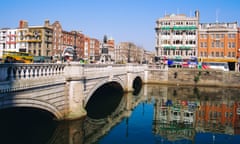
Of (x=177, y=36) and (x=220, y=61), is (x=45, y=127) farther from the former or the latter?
(x=220, y=61)

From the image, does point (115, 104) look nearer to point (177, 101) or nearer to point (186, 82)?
point (177, 101)

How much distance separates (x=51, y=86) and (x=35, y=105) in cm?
221

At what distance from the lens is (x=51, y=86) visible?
1762cm

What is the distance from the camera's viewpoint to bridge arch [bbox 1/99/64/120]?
1373 centimetres

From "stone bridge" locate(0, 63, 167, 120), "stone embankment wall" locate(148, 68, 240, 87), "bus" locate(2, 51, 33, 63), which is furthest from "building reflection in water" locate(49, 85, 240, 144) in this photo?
"stone embankment wall" locate(148, 68, 240, 87)

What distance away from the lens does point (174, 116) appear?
28.2m

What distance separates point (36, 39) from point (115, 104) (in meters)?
50.2

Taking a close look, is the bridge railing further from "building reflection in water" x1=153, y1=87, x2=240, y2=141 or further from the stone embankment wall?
the stone embankment wall

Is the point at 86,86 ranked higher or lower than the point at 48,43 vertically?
lower

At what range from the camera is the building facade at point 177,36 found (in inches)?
2746

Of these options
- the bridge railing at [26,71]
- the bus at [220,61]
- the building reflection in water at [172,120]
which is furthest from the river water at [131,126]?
the bus at [220,61]

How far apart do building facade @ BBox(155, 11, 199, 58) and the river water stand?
125ft

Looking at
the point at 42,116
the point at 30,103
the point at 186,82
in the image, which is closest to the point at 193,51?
the point at 186,82

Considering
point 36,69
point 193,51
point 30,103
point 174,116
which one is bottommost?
point 174,116
